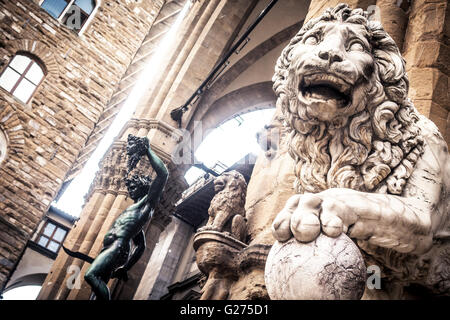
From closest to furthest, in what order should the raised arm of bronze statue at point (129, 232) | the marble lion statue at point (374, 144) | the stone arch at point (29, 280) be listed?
the marble lion statue at point (374, 144) < the raised arm of bronze statue at point (129, 232) < the stone arch at point (29, 280)

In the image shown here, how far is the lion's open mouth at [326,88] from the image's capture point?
1471mm

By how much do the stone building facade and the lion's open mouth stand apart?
1051 mm

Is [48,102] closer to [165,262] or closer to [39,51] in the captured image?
[39,51]

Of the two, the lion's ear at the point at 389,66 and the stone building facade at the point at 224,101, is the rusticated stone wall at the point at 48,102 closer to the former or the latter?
the stone building facade at the point at 224,101

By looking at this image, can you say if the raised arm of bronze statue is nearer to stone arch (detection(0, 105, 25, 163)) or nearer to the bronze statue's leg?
the bronze statue's leg

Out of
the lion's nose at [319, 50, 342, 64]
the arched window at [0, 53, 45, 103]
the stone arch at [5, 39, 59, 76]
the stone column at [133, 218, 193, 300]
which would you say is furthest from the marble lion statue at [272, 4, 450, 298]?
the stone column at [133, 218, 193, 300]

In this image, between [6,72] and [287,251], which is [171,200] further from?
[287,251]

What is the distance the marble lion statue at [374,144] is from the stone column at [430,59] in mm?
1068

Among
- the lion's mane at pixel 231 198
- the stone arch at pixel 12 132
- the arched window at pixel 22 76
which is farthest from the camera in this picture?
the arched window at pixel 22 76

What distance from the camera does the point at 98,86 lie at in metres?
13.7

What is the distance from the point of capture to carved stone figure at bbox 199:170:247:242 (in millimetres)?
2885

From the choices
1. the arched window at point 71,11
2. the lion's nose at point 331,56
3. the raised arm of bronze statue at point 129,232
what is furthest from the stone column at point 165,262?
the lion's nose at point 331,56

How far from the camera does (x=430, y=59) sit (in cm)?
286
